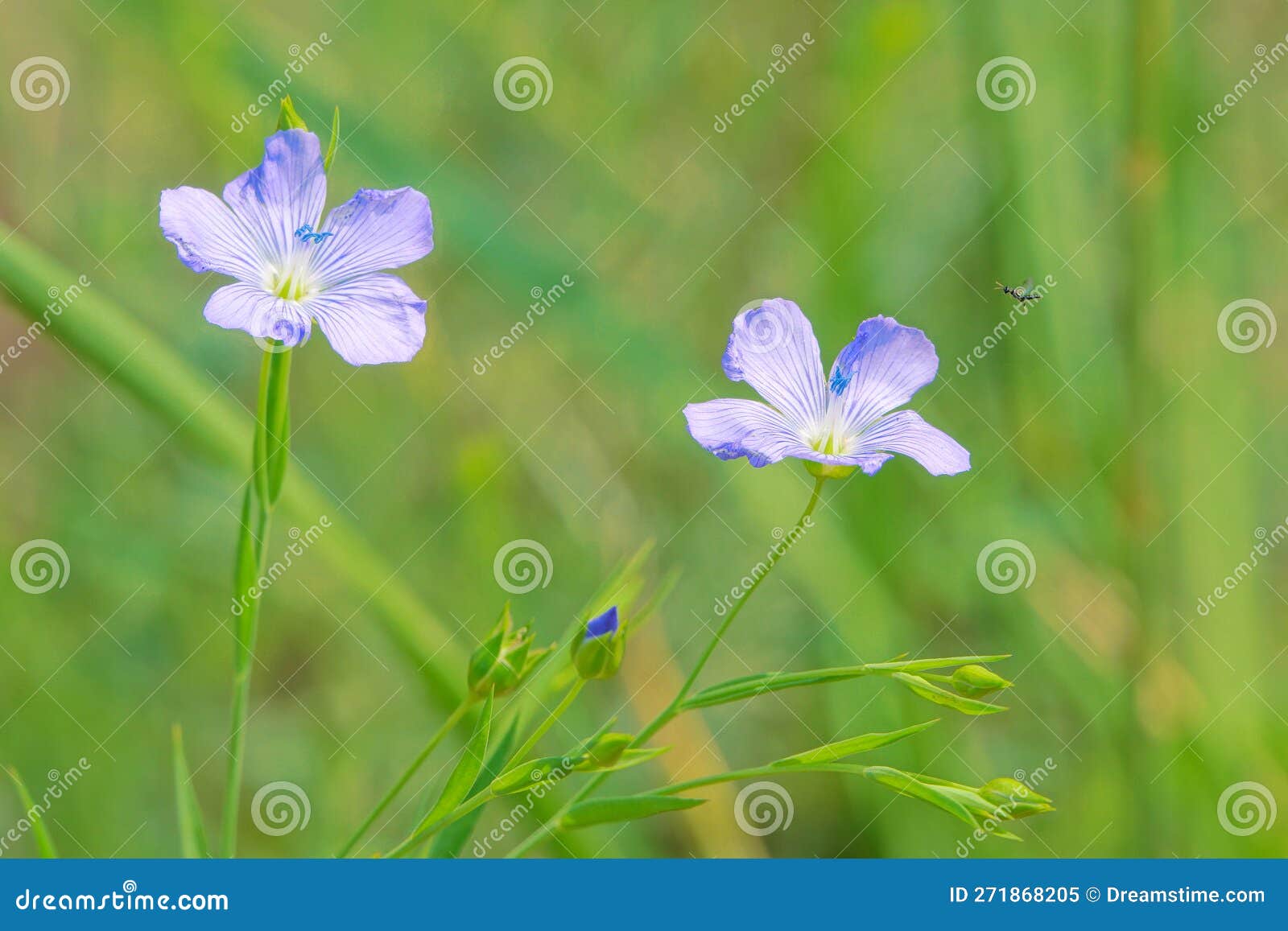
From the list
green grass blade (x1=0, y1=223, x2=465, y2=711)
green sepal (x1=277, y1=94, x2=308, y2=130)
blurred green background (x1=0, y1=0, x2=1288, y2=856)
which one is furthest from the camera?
blurred green background (x1=0, y1=0, x2=1288, y2=856)

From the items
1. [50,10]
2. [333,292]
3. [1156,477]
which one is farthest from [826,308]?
[50,10]

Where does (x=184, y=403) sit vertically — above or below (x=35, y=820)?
above

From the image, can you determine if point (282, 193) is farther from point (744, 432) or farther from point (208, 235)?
point (744, 432)

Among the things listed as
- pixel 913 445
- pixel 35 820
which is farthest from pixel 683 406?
pixel 35 820

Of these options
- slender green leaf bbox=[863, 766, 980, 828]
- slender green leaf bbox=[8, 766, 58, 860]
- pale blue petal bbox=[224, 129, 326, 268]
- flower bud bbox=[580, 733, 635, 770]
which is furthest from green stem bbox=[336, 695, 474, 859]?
pale blue petal bbox=[224, 129, 326, 268]

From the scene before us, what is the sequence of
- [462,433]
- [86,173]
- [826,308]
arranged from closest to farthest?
[826,308] < [86,173] < [462,433]

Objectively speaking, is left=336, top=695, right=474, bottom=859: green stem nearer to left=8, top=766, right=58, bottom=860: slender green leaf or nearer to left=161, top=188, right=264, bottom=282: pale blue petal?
left=8, top=766, right=58, bottom=860: slender green leaf

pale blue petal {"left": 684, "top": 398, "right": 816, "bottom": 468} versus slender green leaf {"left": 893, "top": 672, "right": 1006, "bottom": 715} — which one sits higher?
pale blue petal {"left": 684, "top": 398, "right": 816, "bottom": 468}

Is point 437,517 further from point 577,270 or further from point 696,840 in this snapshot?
point 696,840
